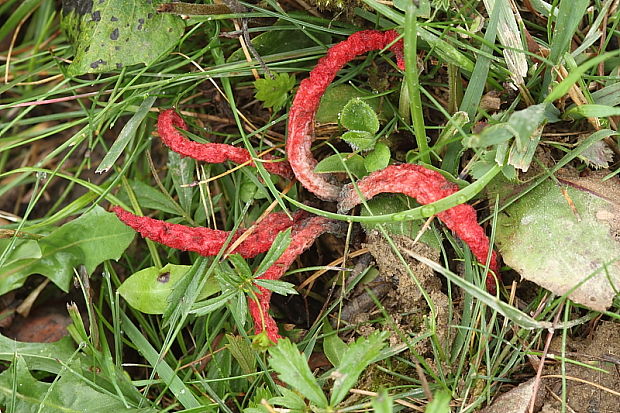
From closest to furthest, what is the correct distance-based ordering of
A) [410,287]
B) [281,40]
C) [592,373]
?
[592,373], [410,287], [281,40]

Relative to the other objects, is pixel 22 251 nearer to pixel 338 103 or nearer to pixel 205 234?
pixel 205 234

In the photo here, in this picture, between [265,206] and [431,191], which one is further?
[265,206]

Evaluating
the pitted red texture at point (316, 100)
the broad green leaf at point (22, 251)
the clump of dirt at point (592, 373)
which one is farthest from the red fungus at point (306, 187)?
the broad green leaf at point (22, 251)

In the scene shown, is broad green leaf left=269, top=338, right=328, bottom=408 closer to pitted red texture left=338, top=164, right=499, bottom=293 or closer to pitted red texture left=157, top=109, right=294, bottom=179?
pitted red texture left=338, top=164, right=499, bottom=293

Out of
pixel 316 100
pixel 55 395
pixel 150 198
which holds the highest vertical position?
pixel 316 100

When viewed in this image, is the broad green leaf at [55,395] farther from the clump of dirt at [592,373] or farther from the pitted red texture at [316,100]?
the clump of dirt at [592,373]

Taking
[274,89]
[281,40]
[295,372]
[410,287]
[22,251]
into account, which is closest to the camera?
[295,372]

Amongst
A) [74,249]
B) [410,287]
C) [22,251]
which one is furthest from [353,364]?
[22,251]
